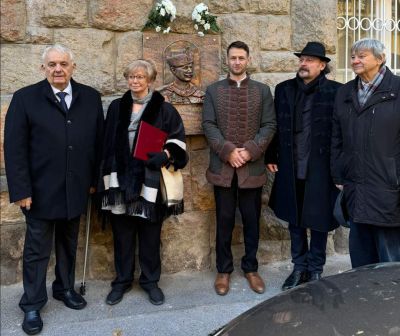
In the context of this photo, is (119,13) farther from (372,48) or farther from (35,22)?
(372,48)

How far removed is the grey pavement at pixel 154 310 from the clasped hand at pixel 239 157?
1.09 metres

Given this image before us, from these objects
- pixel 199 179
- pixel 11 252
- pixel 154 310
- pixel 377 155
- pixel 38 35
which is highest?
pixel 38 35

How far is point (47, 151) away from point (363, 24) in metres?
3.51

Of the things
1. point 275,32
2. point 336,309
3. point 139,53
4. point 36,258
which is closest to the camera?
point 336,309

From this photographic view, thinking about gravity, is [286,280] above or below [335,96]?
below

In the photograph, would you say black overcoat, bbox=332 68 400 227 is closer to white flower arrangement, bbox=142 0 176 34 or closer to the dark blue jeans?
the dark blue jeans

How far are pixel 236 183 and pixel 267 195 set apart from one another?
28.1 inches

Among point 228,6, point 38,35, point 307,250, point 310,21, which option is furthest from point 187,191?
point 310,21

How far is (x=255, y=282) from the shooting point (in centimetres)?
446

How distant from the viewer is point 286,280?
453 cm

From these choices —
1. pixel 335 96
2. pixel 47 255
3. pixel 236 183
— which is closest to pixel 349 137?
pixel 335 96

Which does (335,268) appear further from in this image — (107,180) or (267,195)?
(107,180)

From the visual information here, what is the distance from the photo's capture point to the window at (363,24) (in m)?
5.39

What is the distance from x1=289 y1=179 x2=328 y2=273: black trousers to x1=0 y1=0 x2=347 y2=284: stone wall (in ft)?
1.77
